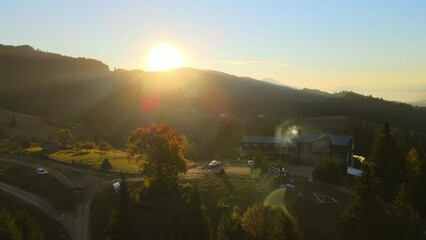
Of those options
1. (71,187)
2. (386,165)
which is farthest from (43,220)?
(386,165)

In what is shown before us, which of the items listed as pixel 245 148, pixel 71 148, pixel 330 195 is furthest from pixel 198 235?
pixel 71 148

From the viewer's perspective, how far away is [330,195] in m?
61.9

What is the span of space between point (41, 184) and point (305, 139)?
191 feet

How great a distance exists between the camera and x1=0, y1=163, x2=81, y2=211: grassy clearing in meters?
69.1

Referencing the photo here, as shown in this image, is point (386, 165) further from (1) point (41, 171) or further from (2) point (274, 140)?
(1) point (41, 171)

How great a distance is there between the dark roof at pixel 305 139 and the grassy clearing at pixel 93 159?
105 ft

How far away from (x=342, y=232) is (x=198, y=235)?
17889 millimetres

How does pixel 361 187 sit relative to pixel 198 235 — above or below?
above

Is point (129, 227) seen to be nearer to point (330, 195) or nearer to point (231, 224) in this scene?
point (231, 224)

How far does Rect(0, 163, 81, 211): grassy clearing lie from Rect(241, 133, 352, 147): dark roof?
4894 centimetres

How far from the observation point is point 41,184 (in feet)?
249

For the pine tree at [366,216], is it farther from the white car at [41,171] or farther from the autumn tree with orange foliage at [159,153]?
the white car at [41,171]

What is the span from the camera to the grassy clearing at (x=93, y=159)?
88000 millimetres

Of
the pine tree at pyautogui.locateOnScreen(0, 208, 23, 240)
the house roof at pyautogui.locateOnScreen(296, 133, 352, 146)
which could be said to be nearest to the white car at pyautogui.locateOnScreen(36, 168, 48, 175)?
the pine tree at pyautogui.locateOnScreen(0, 208, 23, 240)
